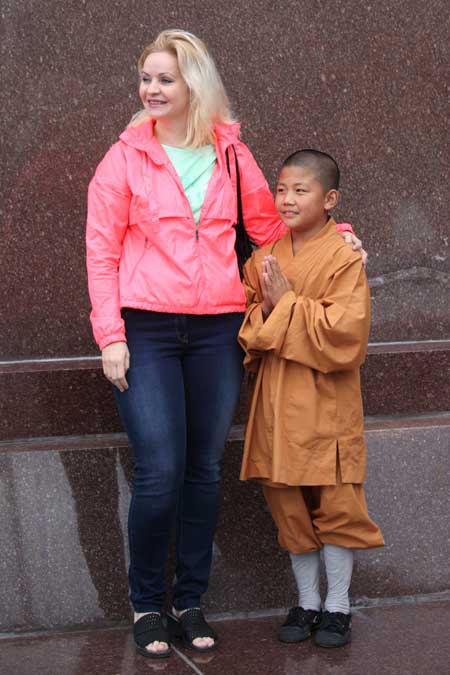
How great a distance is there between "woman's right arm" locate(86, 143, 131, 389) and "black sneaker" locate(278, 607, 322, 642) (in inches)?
41.1

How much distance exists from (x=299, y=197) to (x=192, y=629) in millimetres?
1501

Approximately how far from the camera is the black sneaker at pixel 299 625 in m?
3.72

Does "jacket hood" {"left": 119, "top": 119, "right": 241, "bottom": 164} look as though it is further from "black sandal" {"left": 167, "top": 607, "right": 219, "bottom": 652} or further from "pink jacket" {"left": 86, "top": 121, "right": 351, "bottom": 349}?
"black sandal" {"left": 167, "top": 607, "right": 219, "bottom": 652}

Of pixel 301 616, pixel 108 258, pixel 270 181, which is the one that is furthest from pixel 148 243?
pixel 301 616

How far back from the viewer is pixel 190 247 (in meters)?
3.46

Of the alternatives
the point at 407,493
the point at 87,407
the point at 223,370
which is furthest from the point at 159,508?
the point at 407,493

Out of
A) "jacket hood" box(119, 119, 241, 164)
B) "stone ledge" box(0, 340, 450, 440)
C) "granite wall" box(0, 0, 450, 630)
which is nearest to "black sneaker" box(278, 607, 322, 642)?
"granite wall" box(0, 0, 450, 630)

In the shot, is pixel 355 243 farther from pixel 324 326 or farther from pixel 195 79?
pixel 195 79

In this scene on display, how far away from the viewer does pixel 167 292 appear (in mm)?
3420

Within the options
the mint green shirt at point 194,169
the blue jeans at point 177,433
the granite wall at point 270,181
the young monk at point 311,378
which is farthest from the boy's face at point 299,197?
the granite wall at point 270,181

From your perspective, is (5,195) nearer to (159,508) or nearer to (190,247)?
(190,247)

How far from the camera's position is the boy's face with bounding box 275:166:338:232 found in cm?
354

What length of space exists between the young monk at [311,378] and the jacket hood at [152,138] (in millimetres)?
227

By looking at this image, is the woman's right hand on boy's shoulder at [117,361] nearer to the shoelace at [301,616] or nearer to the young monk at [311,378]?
the young monk at [311,378]
